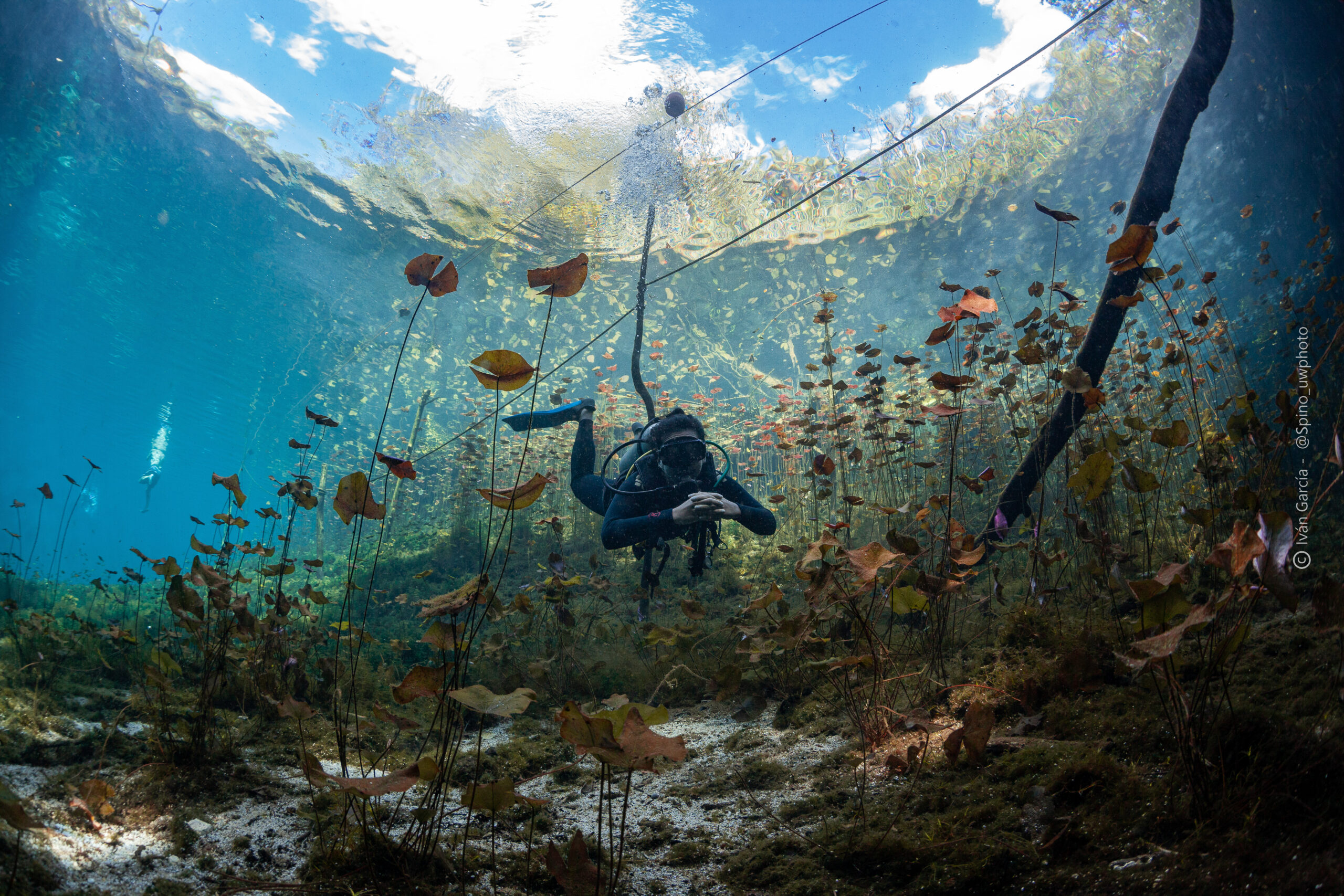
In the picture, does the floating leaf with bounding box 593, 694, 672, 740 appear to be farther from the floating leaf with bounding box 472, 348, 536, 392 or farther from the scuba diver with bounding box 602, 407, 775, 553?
the scuba diver with bounding box 602, 407, 775, 553

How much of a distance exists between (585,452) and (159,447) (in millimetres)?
63277

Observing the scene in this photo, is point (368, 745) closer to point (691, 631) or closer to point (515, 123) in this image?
point (691, 631)

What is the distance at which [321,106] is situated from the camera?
11.6 m

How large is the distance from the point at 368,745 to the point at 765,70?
1190cm

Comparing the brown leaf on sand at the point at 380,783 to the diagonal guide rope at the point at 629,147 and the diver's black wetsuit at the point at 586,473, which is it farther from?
the diagonal guide rope at the point at 629,147

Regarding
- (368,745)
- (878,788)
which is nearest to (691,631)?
(878,788)

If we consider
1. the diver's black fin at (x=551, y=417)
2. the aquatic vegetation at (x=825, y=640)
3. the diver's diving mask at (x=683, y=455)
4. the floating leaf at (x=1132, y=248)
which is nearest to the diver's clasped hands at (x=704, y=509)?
the aquatic vegetation at (x=825, y=640)

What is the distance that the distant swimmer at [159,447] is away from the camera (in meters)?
25.2

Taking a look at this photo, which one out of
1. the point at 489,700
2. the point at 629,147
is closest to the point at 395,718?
the point at 489,700

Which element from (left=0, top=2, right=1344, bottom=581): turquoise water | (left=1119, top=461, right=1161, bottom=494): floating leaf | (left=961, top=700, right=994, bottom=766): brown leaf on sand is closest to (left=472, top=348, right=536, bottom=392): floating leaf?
(left=961, top=700, right=994, bottom=766): brown leaf on sand

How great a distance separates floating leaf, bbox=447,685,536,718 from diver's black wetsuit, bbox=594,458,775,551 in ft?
11.2

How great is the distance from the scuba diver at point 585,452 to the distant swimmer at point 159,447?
21886 millimetres

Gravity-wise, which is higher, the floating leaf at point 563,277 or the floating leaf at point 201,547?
the floating leaf at point 563,277

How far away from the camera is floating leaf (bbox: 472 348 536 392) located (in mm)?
1301
